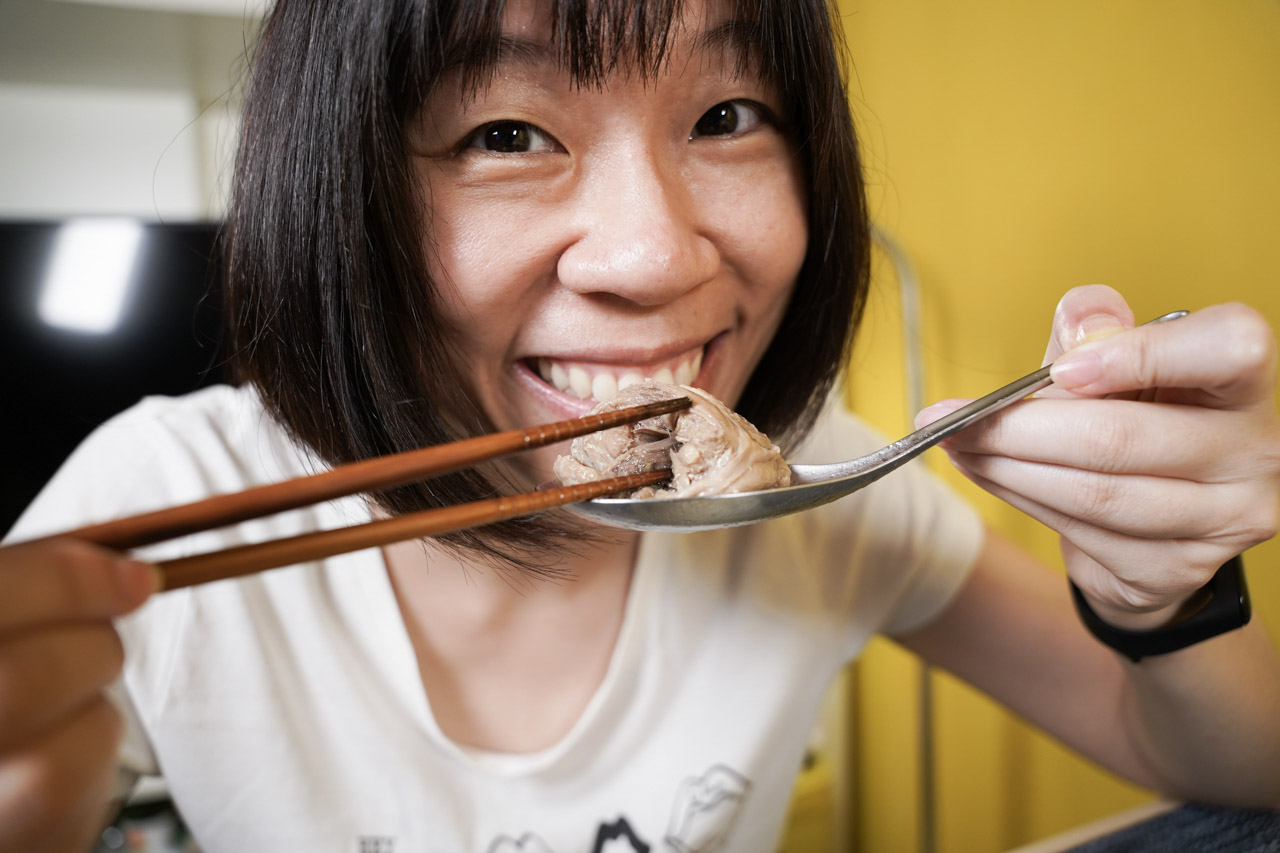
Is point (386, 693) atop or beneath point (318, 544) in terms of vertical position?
beneath

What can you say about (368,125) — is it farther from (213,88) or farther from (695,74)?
(213,88)

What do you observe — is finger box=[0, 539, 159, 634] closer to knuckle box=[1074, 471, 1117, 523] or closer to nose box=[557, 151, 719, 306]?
nose box=[557, 151, 719, 306]

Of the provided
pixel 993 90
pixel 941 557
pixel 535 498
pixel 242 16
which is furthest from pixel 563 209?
pixel 242 16

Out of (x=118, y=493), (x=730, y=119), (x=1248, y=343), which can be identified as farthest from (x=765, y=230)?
(x=118, y=493)

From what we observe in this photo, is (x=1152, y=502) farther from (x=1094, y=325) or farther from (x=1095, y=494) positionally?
(x=1094, y=325)

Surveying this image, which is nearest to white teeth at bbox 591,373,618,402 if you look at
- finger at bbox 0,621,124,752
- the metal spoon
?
the metal spoon

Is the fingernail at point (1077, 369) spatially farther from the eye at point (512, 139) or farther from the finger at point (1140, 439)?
the eye at point (512, 139)

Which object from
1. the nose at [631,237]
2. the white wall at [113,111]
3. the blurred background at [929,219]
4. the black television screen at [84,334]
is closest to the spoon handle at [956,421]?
the nose at [631,237]
